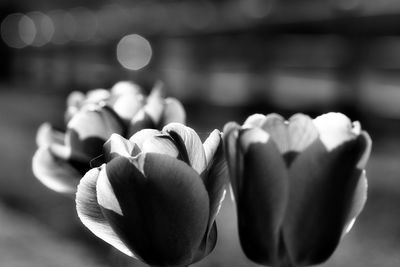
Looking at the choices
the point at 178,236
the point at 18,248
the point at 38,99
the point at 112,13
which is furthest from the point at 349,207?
the point at 112,13

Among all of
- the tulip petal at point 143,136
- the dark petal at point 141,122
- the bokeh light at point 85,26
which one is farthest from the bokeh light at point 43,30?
the tulip petal at point 143,136

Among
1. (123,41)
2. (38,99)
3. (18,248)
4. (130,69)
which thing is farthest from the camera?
(38,99)

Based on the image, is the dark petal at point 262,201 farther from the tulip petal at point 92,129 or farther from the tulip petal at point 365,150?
the tulip petal at point 92,129

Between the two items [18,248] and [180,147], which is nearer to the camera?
[180,147]

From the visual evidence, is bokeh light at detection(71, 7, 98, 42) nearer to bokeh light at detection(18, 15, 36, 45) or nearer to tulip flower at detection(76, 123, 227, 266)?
bokeh light at detection(18, 15, 36, 45)

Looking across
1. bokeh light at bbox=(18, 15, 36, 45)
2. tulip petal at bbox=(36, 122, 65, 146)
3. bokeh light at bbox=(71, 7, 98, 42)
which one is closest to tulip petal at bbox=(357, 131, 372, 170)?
tulip petal at bbox=(36, 122, 65, 146)

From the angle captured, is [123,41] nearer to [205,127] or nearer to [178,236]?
[205,127]
